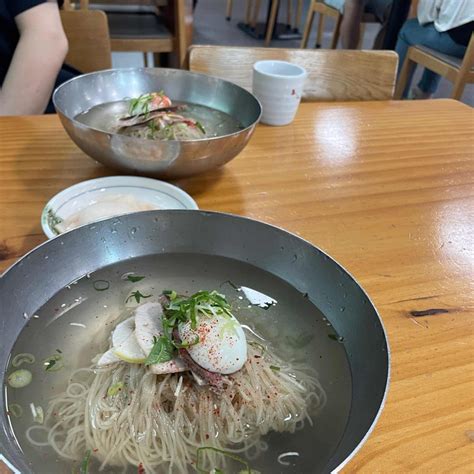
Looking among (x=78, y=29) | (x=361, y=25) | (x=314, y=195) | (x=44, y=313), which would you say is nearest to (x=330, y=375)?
(x=44, y=313)

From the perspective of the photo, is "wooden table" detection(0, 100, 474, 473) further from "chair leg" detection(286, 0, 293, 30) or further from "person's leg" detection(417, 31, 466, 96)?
"chair leg" detection(286, 0, 293, 30)

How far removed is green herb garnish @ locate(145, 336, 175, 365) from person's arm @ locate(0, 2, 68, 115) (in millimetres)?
1193

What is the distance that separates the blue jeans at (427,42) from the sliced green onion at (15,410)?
307 centimetres

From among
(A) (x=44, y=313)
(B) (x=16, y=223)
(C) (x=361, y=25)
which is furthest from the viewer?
(C) (x=361, y=25)

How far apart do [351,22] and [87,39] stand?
2.78 m

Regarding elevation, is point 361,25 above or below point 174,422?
below

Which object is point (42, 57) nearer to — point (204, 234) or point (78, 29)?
point (78, 29)

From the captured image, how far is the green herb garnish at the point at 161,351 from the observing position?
1.79ft

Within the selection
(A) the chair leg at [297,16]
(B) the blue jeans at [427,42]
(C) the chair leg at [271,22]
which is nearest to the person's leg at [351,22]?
(B) the blue jeans at [427,42]

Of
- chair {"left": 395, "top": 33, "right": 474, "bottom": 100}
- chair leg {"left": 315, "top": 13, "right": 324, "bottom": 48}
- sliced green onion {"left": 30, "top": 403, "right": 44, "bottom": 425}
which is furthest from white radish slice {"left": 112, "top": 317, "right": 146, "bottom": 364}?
chair leg {"left": 315, "top": 13, "right": 324, "bottom": 48}

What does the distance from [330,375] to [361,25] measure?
3.94 metres

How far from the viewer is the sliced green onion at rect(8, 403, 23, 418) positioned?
1.69 feet

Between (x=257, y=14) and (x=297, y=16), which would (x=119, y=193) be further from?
(x=297, y=16)

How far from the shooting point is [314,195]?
107cm
